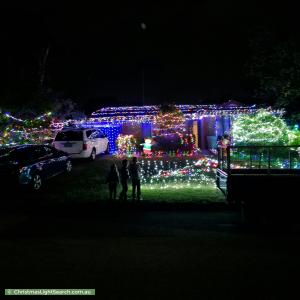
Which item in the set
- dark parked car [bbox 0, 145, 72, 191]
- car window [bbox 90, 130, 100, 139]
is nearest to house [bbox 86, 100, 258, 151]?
car window [bbox 90, 130, 100, 139]

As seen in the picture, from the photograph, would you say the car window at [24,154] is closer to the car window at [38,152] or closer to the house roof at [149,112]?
the car window at [38,152]

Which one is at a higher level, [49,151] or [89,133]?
[89,133]

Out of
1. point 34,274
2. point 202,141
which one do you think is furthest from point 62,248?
point 202,141

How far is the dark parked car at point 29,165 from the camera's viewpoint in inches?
543

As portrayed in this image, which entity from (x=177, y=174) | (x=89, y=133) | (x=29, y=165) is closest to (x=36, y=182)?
(x=29, y=165)

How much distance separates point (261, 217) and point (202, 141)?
20561 mm

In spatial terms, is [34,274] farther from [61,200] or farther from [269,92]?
[269,92]

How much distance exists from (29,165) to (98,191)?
2383 mm

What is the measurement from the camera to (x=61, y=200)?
42.3 feet

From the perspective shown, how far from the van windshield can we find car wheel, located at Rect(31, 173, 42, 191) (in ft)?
19.6

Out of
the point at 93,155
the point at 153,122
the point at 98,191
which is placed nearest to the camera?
the point at 98,191

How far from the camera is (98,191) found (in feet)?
46.6

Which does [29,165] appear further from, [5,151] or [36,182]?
[5,151]

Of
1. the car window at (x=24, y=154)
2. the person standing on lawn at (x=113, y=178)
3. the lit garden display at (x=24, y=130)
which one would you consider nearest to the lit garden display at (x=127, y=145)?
the lit garden display at (x=24, y=130)
